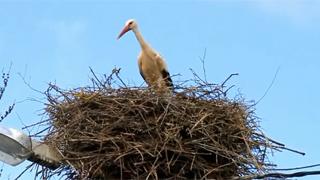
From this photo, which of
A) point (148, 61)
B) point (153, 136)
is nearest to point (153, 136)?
point (153, 136)

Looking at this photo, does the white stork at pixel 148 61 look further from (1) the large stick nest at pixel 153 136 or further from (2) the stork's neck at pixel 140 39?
(1) the large stick nest at pixel 153 136

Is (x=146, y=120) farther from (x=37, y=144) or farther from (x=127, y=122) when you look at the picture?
(x=37, y=144)

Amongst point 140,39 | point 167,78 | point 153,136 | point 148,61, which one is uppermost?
point 140,39

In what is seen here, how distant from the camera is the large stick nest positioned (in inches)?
143

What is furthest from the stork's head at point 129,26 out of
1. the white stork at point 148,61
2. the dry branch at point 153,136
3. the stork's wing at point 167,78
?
the dry branch at point 153,136

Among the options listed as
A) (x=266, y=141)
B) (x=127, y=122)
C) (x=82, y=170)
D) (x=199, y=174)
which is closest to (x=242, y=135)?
(x=266, y=141)

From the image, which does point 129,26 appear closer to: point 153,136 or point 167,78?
point 167,78

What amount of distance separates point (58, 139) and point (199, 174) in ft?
2.87

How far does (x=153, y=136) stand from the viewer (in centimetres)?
371

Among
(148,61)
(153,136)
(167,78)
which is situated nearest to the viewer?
(153,136)

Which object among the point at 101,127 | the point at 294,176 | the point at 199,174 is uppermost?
the point at 101,127

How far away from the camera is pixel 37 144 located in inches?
136

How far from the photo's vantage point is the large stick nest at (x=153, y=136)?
12.0ft

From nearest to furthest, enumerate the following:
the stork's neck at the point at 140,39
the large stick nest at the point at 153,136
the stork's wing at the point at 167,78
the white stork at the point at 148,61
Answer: the large stick nest at the point at 153,136, the stork's wing at the point at 167,78, the white stork at the point at 148,61, the stork's neck at the point at 140,39
